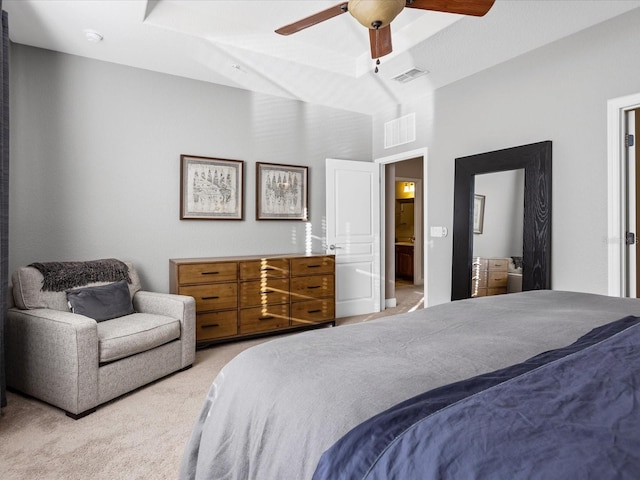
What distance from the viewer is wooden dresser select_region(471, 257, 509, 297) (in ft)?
12.1

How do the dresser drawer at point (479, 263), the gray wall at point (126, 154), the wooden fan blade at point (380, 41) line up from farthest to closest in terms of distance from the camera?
the dresser drawer at point (479, 263) < the gray wall at point (126, 154) < the wooden fan blade at point (380, 41)

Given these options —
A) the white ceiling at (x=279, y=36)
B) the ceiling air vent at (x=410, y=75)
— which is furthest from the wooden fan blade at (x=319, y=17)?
the ceiling air vent at (x=410, y=75)

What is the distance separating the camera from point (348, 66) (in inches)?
158

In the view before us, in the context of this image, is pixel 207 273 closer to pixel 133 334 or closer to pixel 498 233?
pixel 133 334

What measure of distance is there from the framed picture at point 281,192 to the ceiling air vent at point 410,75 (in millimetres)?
1478

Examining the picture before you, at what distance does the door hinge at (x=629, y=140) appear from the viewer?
2.92 metres

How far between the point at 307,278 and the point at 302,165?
142 cm

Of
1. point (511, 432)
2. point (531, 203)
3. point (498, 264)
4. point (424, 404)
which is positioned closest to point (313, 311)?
point (498, 264)

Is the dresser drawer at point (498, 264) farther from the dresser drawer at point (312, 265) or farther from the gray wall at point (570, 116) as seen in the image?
the dresser drawer at point (312, 265)

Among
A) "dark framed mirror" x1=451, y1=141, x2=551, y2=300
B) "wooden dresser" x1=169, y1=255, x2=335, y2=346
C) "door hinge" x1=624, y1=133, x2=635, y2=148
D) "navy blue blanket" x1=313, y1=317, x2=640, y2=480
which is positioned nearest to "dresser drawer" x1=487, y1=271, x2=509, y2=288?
"dark framed mirror" x1=451, y1=141, x2=551, y2=300

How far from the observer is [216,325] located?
12.3 ft

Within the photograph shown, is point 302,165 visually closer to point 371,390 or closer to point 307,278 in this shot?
point 307,278

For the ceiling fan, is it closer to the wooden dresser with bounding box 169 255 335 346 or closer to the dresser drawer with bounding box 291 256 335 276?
the wooden dresser with bounding box 169 255 335 346

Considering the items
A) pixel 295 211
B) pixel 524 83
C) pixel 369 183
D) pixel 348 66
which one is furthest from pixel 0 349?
pixel 524 83
